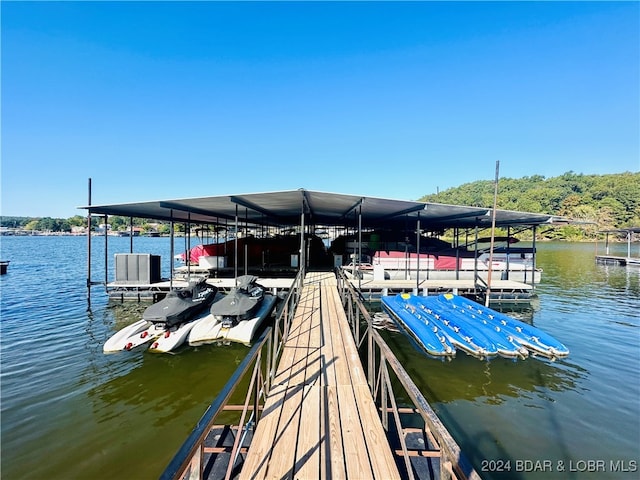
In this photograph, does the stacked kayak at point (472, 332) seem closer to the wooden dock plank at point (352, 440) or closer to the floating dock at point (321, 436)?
the floating dock at point (321, 436)

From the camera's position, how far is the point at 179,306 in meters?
9.12

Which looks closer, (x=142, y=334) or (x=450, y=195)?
(x=142, y=334)

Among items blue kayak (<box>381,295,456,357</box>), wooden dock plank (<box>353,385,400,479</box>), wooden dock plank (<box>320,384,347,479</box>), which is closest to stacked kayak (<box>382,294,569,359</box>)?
blue kayak (<box>381,295,456,357</box>)

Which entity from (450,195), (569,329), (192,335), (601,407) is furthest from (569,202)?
(192,335)

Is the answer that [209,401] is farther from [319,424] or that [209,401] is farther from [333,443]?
[333,443]

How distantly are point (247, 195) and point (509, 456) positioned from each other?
8.99m

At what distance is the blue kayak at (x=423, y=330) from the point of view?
7.68 metres

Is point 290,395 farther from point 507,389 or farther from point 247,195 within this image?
point 247,195

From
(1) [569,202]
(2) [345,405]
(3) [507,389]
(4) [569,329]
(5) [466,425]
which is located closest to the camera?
(2) [345,405]

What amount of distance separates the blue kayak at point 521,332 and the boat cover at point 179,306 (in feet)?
30.8

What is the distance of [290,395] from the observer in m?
3.61

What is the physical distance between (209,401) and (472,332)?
7392mm

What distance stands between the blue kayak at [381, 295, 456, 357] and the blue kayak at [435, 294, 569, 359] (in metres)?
1.78

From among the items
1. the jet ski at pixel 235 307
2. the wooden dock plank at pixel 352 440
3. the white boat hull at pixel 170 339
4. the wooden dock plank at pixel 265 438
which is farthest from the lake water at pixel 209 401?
the wooden dock plank at pixel 352 440
